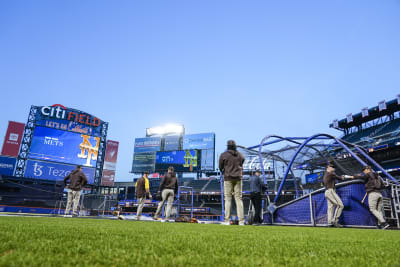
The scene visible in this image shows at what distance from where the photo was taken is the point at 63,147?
115ft

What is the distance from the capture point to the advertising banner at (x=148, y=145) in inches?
1967

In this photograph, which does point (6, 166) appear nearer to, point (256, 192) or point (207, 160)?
point (207, 160)

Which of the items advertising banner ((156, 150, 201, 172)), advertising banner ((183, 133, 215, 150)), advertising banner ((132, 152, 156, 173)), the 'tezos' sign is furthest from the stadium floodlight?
the 'tezos' sign

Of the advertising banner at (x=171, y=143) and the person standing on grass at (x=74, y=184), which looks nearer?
the person standing on grass at (x=74, y=184)

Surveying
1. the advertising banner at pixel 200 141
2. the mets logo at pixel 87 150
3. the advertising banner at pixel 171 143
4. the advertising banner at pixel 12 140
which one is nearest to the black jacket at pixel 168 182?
the mets logo at pixel 87 150

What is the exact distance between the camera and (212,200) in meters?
34.8

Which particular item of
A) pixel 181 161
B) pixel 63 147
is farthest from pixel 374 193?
pixel 181 161

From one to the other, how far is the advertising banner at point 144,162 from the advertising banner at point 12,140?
60.8ft

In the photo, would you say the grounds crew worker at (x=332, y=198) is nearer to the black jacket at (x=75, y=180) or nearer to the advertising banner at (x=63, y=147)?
the black jacket at (x=75, y=180)

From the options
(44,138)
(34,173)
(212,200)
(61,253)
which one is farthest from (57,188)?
(61,253)

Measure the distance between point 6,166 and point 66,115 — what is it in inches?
437

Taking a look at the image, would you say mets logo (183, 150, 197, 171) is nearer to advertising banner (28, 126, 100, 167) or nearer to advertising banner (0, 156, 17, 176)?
advertising banner (28, 126, 100, 167)

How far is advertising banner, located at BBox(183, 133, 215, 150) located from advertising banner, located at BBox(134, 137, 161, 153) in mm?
5407

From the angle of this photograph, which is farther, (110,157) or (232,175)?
(110,157)
